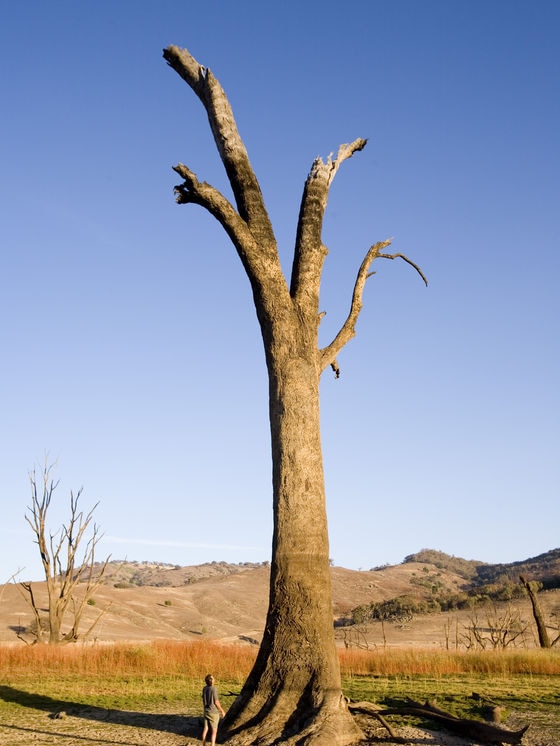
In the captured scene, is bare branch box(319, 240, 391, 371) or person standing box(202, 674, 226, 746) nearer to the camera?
person standing box(202, 674, 226, 746)

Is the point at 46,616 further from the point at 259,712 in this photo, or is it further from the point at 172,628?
the point at 259,712

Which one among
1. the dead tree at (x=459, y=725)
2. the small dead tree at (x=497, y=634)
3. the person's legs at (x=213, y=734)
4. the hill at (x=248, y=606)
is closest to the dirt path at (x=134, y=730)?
the dead tree at (x=459, y=725)

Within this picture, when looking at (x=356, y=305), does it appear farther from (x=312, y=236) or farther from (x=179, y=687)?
(x=179, y=687)

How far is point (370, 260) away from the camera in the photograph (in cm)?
1107

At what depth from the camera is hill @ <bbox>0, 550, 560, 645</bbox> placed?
115ft

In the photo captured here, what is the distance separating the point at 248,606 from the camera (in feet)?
162

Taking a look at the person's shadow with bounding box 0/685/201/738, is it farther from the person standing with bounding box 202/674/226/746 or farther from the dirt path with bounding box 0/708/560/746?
the person standing with bounding box 202/674/226/746

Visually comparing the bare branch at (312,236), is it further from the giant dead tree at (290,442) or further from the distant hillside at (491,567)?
the distant hillside at (491,567)

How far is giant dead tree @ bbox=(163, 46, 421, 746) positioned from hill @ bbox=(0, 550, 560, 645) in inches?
497

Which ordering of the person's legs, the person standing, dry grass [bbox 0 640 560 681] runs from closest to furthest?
the person's legs
the person standing
dry grass [bbox 0 640 560 681]

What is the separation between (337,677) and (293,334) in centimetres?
408

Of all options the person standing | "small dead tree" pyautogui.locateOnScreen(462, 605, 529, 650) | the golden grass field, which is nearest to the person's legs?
the person standing

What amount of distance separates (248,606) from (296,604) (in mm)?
42984

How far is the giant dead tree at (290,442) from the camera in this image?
8002 millimetres
